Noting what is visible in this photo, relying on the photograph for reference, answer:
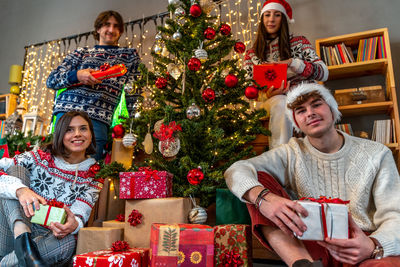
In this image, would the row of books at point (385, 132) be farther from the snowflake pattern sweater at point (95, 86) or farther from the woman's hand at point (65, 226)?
the woman's hand at point (65, 226)

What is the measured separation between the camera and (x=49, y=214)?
1413 millimetres

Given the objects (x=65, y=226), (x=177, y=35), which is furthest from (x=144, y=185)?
(x=177, y=35)

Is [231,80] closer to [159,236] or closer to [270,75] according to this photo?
[270,75]

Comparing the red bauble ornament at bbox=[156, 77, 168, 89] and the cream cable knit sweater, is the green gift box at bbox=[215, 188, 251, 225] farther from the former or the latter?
the red bauble ornament at bbox=[156, 77, 168, 89]

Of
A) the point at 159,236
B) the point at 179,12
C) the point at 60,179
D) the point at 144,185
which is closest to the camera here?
the point at 159,236

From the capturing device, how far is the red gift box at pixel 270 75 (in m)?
2.11

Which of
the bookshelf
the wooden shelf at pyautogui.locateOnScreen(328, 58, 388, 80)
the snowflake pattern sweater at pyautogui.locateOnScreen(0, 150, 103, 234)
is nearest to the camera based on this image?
the snowflake pattern sweater at pyautogui.locateOnScreen(0, 150, 103, 234)

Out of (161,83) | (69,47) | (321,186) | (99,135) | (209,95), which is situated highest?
(69,47)

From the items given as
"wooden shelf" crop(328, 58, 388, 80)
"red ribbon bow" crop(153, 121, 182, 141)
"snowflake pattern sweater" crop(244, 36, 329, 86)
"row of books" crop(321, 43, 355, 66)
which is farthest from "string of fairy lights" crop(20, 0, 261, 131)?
"red ribbon bow" crop(153, 121, 182, 141)

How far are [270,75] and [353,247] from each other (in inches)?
53.0

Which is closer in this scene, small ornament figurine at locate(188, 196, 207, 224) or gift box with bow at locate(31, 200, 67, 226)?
gift box with bow at locate(31, 200, 67, 226)

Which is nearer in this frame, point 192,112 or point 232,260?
point 232,260

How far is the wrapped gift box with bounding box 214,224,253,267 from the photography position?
52.8 inches

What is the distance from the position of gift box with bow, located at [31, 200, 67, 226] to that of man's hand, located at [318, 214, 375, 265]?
1.10 m
